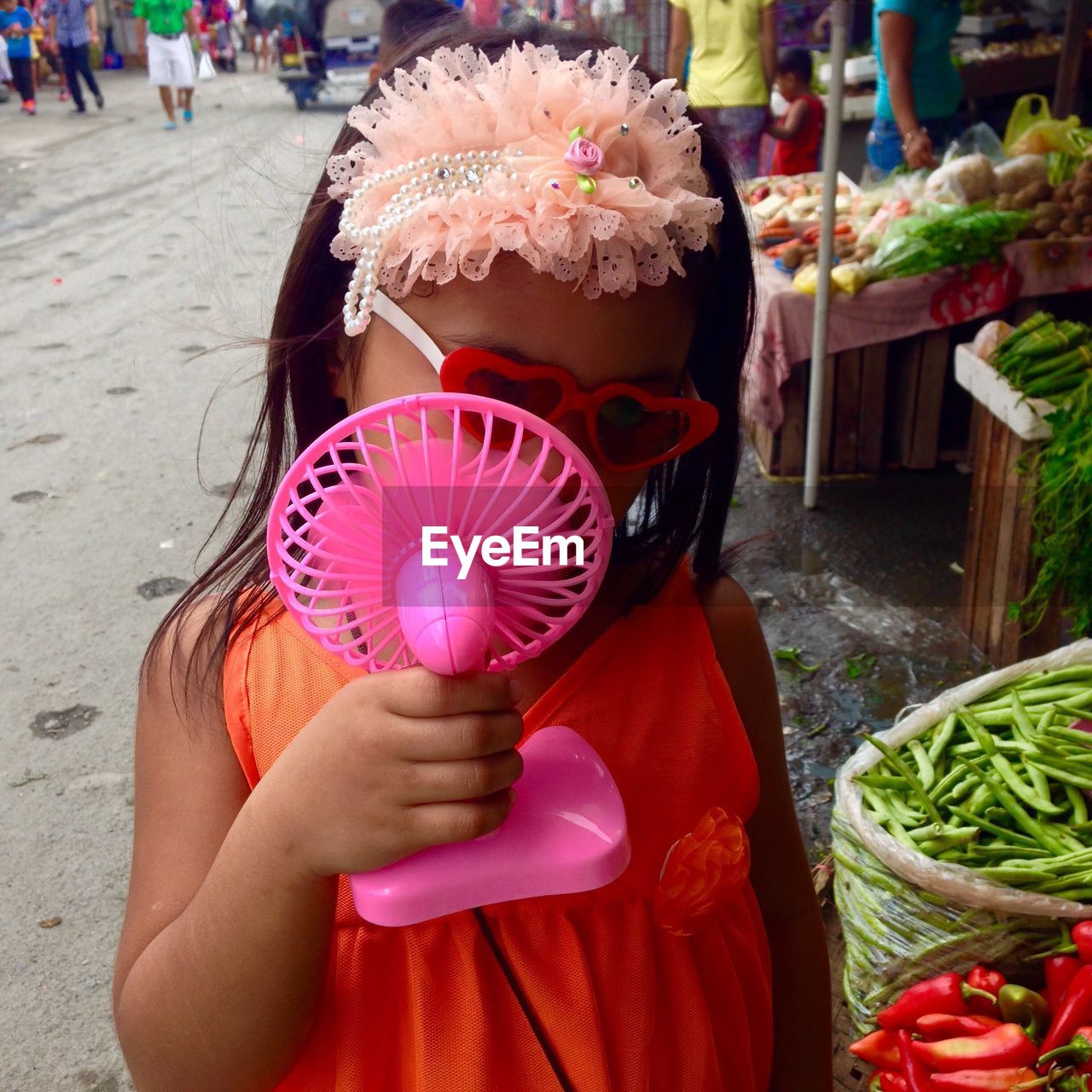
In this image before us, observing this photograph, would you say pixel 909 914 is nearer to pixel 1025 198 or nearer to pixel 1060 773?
pixel 1060 773

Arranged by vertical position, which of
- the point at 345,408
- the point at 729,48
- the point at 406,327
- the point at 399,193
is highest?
the point at 729,48

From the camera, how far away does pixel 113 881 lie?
9.10ft

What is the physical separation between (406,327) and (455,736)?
387 mm

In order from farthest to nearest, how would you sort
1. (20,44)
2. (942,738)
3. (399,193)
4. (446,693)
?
(20,44)
(942,738)
(399,193)
(446,693)

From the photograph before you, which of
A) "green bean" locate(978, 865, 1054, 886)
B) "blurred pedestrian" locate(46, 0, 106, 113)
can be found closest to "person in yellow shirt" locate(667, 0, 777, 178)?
"green bean" locate(978, 865, 1054, 886)

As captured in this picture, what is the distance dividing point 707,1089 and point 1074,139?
17.2 feet

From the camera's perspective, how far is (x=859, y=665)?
3.57 m

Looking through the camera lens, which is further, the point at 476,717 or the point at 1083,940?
the point at 1083,940

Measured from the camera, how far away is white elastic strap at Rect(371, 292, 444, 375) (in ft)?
3.16

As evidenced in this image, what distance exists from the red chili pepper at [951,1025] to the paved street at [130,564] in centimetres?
A: 89

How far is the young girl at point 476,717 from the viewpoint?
0.87 m

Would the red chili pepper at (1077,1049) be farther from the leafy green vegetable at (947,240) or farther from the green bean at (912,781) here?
the leafy green vegetable at (947,240)

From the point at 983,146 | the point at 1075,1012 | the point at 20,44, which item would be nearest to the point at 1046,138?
the point at 983,146

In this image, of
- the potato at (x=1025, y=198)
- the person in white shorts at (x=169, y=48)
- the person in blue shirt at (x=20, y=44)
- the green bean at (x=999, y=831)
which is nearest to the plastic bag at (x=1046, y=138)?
the potato at (x=1025, y=198)
